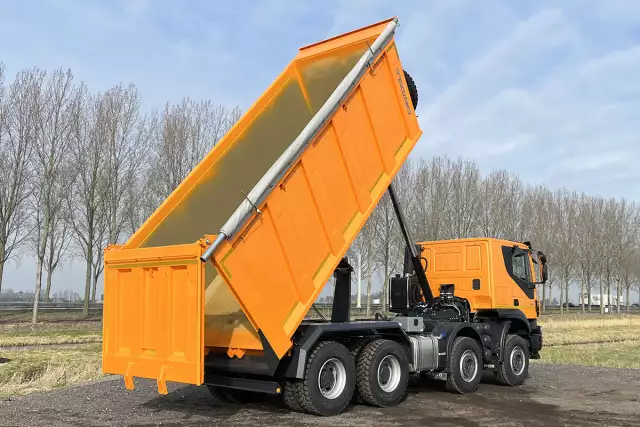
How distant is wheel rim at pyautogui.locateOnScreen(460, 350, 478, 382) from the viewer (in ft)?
34.1

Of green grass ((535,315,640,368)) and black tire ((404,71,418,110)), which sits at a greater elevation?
black tire ((404,71,418,110))

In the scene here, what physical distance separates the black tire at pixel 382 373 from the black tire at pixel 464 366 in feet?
4.80

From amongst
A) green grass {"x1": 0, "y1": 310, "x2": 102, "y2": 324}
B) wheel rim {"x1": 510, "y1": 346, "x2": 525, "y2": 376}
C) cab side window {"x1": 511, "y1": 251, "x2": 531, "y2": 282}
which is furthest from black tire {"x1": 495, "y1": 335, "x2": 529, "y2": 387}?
green grass {"x1": 0, "y1": 310, "x2": 102, "y2": 324}

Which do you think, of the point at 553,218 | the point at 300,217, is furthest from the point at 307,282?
the point at 553,218

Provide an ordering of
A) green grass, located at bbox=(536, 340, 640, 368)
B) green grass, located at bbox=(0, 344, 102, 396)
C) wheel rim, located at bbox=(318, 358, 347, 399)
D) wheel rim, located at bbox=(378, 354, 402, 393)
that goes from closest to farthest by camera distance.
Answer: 1. wheel rim, located at bbox=(318, 358, 347, 399)
2. wheel rim, located at bbox=(378, 354, 402, 393)
3. green grass, located at bbox=(0, 344, 102, 396)
4. green grass, located at bbox=(536, 340, 640, 368)

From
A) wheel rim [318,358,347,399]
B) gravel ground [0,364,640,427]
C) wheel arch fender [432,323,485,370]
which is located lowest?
gravel ground [0,364,640,427]

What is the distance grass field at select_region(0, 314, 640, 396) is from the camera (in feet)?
38.2

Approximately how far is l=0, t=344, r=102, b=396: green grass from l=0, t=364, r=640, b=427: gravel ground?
1.29 meters

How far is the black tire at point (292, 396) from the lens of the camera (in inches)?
302

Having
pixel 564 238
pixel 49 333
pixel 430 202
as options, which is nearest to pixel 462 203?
pixel 430 202

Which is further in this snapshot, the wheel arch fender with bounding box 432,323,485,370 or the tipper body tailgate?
the wheel arch fender with bounding box 432,323,485,370

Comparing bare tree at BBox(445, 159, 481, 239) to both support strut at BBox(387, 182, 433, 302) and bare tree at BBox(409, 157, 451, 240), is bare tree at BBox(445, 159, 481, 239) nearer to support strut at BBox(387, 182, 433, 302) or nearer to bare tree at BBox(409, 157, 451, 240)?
bare tree at BBox(409, 157, 451, 240)

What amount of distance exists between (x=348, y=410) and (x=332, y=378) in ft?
2.02

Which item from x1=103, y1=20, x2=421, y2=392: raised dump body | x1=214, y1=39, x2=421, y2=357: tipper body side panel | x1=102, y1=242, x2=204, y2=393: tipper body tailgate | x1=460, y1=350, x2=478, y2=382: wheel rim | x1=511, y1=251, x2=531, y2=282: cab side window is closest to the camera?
x1=102, y1=242, x2=204, y2=393: tipper body tailgate
